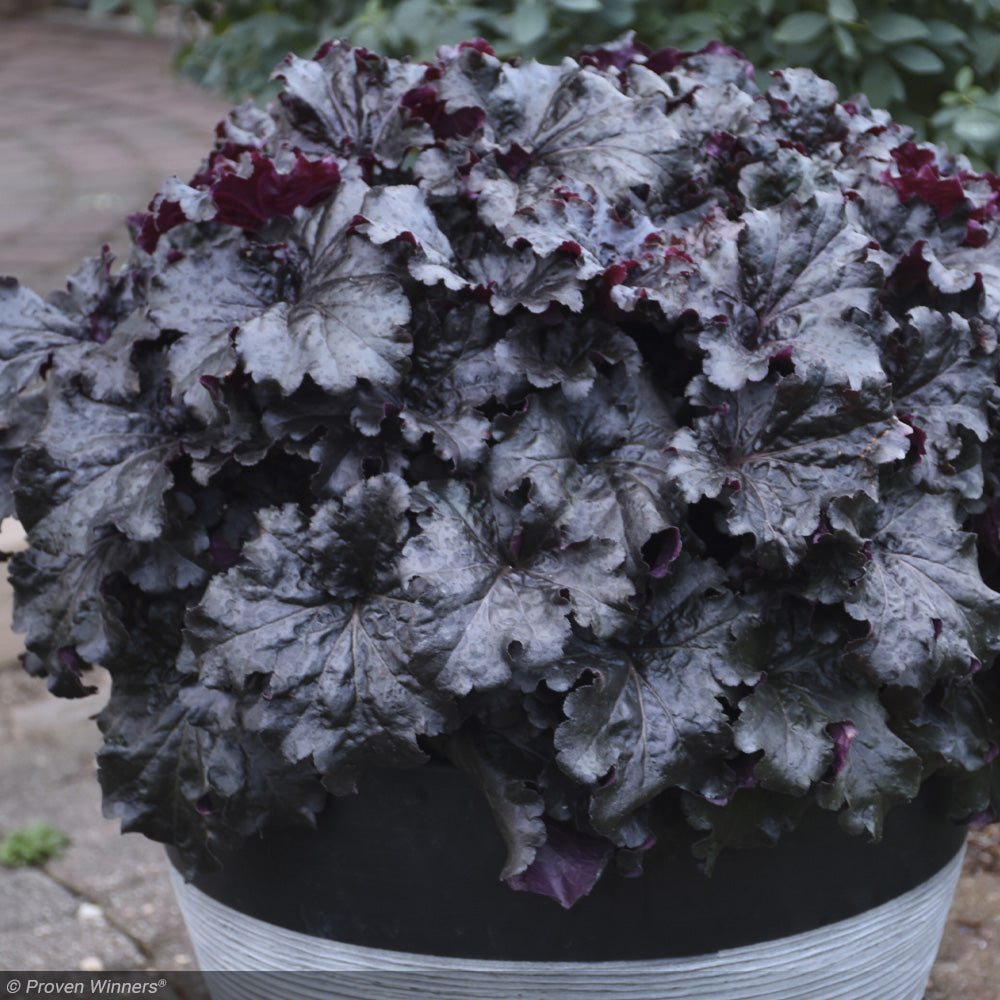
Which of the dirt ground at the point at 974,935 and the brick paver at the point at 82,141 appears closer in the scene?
the dirt ground at the point at 974,935

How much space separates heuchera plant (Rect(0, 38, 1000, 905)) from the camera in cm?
137

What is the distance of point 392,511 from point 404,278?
27 centimetres

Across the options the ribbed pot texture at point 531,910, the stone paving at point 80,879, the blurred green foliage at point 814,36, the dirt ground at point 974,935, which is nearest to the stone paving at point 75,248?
the stone paving at point 80,879

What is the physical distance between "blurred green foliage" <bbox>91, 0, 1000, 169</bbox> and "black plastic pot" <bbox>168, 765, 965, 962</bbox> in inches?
60.9

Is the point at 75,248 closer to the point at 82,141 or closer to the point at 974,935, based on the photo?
the point at 82,141

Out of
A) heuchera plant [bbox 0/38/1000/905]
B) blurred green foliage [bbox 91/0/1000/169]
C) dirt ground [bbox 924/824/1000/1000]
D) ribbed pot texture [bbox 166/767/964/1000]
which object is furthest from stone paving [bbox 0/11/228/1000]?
blurred green foliage [bbox 91/0/1000/169]

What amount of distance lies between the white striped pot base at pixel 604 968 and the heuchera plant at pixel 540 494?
18cm

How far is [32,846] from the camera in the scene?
8.49 ft

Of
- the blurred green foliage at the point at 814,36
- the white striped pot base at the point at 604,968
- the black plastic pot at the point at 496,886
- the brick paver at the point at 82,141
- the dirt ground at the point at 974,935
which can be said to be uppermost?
the blurred green foliage at the point at 814,36

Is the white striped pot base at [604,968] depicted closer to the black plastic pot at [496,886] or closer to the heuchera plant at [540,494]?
the black plastic pot at [496,886]

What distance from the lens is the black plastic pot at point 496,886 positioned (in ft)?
4.88

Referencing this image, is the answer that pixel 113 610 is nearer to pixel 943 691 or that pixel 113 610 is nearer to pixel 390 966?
pixel 390 966

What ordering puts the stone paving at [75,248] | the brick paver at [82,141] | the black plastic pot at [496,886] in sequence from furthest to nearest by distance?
the brick paver at [82,141] → the stone paving at [75,248] → the black plastic pot at [496,886]

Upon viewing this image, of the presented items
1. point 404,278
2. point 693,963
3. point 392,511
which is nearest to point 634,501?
point 392,511
